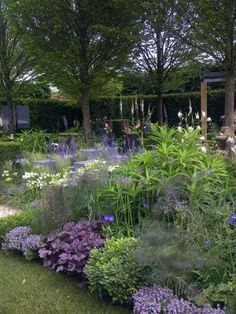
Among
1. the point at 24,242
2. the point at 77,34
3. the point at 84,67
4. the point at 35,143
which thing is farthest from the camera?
the point at 84,67

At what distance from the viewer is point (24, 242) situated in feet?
14.0

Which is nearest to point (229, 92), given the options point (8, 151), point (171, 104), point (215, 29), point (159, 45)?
point (215, 29)

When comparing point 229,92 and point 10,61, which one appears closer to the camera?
point 229,92

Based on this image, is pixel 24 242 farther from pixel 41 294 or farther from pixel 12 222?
pixel 41 294

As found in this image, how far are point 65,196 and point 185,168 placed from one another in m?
1.28

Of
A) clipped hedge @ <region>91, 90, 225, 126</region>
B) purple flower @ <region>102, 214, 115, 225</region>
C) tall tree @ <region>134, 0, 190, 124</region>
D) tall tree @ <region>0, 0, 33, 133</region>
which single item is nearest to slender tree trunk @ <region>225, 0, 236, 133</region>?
tall tree @ <region>134, 0, 190, 124</region>

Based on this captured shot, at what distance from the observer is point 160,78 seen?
12203 millimetres

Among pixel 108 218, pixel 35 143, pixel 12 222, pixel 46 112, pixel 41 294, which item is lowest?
pixel 41 294

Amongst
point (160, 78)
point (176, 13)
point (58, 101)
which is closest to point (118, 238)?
point (176, 13)

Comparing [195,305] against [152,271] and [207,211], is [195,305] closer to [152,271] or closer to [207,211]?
[152,271]

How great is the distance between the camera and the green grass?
3.34m

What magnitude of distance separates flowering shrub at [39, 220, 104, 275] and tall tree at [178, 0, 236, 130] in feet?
18.6

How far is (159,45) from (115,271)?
9275 millimetres

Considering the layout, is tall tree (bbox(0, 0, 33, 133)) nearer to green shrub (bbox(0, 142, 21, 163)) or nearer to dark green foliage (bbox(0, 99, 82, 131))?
dark green foliage (bbox(0, 99, 82, 131))
